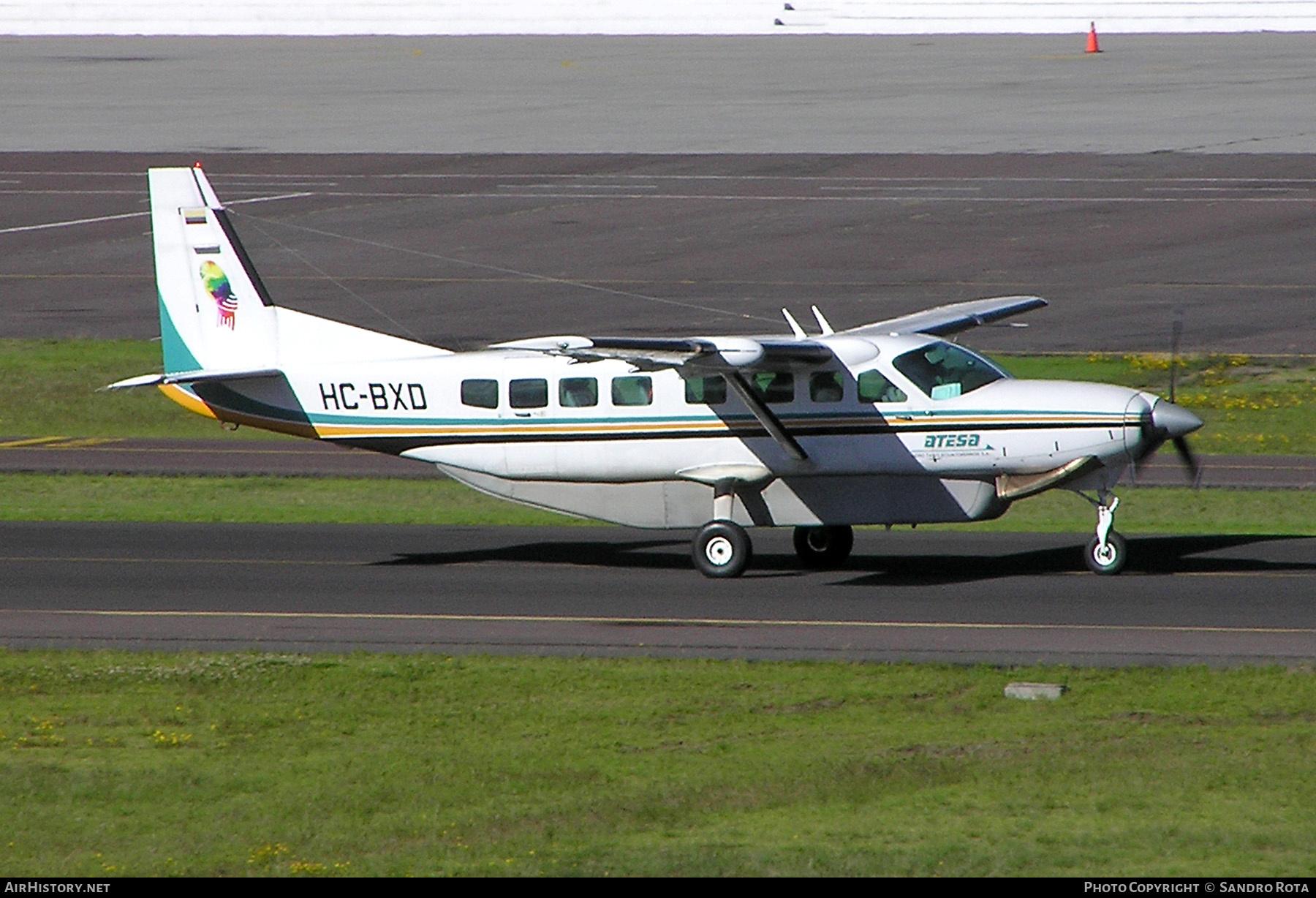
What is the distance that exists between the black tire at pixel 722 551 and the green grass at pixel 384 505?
4544mm

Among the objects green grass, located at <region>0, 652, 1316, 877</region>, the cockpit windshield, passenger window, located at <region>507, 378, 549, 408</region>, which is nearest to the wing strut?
the cockpit windshield

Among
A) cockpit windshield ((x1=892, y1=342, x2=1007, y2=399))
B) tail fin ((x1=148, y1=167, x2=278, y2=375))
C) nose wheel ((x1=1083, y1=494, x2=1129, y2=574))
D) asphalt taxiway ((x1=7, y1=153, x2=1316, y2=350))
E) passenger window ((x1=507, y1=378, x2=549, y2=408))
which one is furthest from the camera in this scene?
asphalt taxiway ((x1=7, y1=153, x2=1316, y2=350))

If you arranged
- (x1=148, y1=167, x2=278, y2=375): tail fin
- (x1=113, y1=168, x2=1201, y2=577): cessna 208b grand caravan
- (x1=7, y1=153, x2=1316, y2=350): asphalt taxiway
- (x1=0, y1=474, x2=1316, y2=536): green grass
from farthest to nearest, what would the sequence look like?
(x1=7, y1=153, x2=1316, y2=350): asphalt taxiway, (x1=0, y1=474, x2=1316, y2=536): green grass, (x1=148, y1=167, x2=278, y2=375): tail fin, (x1=113, y1=168, x2=1201, y2=577): cessna 208b grand caravan

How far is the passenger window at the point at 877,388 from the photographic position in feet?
76.4

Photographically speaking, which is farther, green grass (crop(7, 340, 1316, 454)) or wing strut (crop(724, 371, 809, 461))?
green grass (crop(7, 340, 1316, 454))

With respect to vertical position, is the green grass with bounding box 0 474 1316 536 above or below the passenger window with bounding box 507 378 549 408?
below

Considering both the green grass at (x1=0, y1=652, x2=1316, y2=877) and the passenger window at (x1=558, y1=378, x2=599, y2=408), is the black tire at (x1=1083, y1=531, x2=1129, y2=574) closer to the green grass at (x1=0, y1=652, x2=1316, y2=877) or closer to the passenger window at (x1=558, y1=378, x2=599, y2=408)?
the green grass at (x1=0, y1=652, x2=1316, y2=877)

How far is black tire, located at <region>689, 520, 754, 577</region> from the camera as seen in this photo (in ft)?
77.7

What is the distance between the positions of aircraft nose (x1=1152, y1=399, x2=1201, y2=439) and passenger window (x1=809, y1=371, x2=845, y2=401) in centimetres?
356

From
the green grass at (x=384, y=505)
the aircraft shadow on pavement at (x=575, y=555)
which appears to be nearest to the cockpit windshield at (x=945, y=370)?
the aircraft shadow on pavement at (x=575, y=555)

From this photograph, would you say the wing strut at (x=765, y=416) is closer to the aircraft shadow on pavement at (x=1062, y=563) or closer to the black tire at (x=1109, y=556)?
the aircraft shadow on pavement at (x=1062, y=563)

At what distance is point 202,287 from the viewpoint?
25.8m

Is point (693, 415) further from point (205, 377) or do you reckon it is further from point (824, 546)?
point (205, 377)

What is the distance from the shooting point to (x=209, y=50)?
348 ft
